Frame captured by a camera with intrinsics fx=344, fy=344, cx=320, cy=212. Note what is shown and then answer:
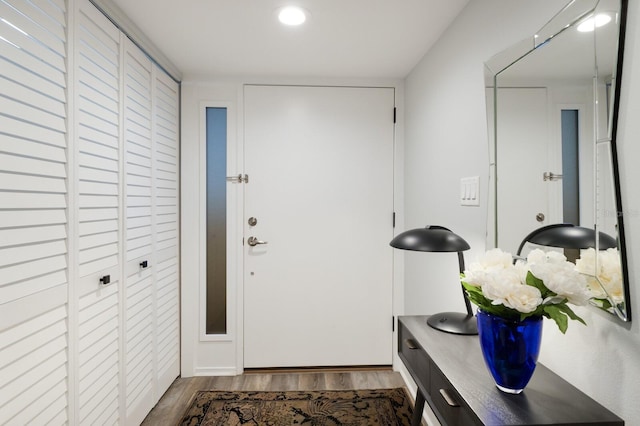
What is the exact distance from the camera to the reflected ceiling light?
873mm

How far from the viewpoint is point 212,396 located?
2.29 m

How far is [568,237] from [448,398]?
1.95ft

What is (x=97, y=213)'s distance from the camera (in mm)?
1562

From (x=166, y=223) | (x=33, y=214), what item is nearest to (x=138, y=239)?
(x=166, y=223)

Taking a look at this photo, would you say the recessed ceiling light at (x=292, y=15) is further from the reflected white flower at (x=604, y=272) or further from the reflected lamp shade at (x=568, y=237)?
the reflected white flower at (x=604, y=272)

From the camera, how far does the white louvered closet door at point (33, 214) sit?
1.08 metres

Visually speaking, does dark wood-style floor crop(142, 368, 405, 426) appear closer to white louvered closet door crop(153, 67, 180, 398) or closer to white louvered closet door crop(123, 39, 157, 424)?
white louvered closet door crop(153, 67, 180, 398)

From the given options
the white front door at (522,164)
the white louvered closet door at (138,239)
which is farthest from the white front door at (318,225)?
the white front door at (522,164)

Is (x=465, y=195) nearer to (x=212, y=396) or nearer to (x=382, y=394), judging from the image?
(x=382, y=394)

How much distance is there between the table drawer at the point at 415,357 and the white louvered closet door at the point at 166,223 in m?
1.55

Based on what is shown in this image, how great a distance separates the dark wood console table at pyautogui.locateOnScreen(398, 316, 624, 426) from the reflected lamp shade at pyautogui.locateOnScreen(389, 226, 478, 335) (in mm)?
39

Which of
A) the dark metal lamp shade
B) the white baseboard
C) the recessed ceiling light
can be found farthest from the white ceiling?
the white baseboard

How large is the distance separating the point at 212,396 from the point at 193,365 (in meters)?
0.36

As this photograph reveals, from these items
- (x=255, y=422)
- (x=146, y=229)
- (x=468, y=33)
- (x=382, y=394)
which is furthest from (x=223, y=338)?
(x=468, y=33)
